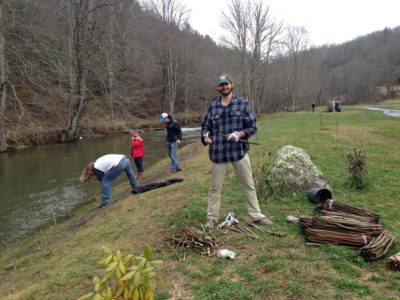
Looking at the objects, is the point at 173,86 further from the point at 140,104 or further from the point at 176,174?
the point at 176,174

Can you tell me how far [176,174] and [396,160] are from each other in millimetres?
7038

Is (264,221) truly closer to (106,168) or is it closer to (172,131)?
(106,168)

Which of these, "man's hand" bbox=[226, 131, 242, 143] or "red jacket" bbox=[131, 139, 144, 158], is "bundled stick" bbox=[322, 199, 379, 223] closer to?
"man's hand" bbox=[226, 131, 242, 143]

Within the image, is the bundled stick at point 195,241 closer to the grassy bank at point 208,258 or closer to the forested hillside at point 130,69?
the grassy bank at point 208,258

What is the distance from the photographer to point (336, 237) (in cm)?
485

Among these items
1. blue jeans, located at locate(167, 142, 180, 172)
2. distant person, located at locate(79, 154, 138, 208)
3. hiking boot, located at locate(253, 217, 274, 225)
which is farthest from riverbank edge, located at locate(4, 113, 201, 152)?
hiking boot, located at locate(253, 217, 274, 225)

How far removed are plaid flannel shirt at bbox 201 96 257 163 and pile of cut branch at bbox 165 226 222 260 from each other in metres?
1.13

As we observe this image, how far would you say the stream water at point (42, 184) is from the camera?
9.27 metres

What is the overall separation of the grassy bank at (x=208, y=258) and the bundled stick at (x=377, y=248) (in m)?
0.09

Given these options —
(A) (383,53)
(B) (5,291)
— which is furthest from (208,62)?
(B) (5,291)

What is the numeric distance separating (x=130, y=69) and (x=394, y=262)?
47.7 m

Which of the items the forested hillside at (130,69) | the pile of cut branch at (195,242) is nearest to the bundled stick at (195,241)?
the pile of cut branch at (195,242)

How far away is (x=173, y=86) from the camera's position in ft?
173

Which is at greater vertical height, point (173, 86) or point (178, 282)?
point (173, 86)
